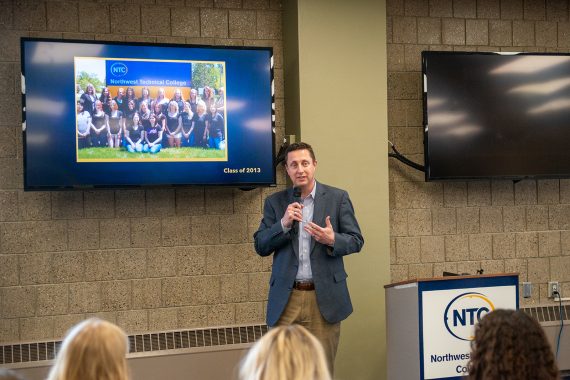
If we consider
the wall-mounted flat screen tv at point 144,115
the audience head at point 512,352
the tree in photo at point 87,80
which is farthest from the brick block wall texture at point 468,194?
the audience head at point 512,352

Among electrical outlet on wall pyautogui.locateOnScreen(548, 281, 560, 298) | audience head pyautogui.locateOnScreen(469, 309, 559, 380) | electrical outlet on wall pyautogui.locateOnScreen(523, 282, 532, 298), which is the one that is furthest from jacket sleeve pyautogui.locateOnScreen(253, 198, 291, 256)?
electrical outlet on wall pyautogui.locateOnScreen(548, 281, 560, 298)

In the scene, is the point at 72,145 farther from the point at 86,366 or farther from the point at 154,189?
the point at 86,366

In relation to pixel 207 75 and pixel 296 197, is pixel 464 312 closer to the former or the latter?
pixel 296 197

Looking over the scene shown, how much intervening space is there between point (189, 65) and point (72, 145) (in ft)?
3.01

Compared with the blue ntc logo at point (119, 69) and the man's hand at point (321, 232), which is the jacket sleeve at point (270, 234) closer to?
the man's hand at point (321, 232)

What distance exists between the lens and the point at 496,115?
495 centimetres

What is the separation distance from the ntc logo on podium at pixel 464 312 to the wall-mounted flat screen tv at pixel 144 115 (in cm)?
149

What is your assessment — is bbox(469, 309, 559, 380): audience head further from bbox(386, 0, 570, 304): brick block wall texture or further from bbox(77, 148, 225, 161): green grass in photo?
bbox(386, 0, 570, 304): brick block wall texture

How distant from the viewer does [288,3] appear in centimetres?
477

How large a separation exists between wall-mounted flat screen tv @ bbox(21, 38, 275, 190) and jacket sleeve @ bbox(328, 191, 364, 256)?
0.87 metres

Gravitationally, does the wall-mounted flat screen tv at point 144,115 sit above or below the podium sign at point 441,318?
above

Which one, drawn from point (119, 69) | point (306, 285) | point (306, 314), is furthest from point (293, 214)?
point (119, 69)

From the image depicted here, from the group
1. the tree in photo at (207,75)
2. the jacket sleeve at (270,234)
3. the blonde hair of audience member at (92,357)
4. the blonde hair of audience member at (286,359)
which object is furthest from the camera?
the tree in photo at (207,75)

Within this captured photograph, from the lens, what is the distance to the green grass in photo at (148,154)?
426 centimetres
